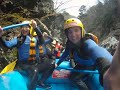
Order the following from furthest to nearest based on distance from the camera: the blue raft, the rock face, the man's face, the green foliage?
1. the green foliage
2. the rock face
3. the man's face
4. the blue raft

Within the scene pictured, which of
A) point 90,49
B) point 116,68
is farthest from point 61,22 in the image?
point 116,68

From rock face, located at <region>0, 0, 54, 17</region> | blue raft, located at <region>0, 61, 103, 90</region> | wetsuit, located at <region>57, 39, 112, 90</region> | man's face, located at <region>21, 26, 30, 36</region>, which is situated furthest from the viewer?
rock face, located at <region>0, 0, 54, 17</region>

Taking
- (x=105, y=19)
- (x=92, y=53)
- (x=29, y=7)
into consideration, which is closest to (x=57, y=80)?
(x=92, y=53)

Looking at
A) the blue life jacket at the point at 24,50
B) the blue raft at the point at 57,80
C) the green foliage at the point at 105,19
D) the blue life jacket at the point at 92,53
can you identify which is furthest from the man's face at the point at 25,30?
the green foliage at the point at 105,19

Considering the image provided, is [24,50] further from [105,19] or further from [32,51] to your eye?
[105,19]

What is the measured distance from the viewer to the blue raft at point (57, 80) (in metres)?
4.15

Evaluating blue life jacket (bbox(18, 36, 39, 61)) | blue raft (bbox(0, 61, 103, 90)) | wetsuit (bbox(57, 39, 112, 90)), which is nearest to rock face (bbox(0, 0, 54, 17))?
blue raft (bbox(0, 61, 103, 90))

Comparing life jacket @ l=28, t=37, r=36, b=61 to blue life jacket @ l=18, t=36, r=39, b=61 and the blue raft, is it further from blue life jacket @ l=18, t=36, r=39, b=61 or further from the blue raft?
the blue raft

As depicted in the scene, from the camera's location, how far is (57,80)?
16.6 feet

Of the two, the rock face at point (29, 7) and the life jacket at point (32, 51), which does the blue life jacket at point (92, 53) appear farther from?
the rock face at point (29, 7)

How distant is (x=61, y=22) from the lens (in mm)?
14203

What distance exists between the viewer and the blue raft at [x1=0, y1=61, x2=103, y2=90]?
4.15m

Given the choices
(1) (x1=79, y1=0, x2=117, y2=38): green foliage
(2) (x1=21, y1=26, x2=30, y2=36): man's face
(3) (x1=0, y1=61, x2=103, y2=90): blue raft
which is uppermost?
(2) (x1=21, y1=26, x2=30, y2=36): man's face

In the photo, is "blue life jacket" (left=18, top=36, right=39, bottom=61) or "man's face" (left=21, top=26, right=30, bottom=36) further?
"blue life jacket" (left=18, top=36, right=39, bottom=61)
